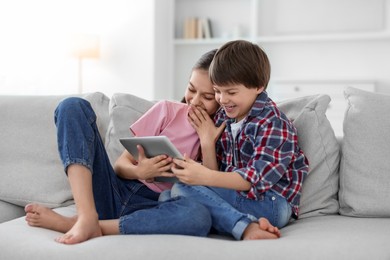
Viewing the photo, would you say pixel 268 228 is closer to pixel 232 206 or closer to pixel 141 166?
pixel 232 206

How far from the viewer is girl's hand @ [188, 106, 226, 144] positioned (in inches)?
74.5

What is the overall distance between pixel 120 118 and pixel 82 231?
0.63 meters

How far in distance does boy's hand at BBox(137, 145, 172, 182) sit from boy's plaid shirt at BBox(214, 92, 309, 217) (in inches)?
8.0

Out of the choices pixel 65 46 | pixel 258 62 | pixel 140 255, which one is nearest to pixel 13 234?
pixel 140 255

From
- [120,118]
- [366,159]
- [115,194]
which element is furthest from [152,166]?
[366,159]

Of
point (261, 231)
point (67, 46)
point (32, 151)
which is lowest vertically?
point (261, 231)

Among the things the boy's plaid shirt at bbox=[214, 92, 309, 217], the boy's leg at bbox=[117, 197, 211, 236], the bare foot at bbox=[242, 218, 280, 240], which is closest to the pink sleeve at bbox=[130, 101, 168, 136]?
the boy's plaid shirt at bbox=[214, 92, 309, 217]

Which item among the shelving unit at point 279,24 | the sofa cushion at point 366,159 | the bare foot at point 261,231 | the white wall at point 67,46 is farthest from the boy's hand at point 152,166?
the white wall at point 67,46

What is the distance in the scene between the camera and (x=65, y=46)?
16.4 ft

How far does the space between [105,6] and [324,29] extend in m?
2.01

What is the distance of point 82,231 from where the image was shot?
1566 mm

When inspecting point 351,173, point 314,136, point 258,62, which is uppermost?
point 258,62

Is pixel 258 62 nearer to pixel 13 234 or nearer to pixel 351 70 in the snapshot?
pixel 13 234

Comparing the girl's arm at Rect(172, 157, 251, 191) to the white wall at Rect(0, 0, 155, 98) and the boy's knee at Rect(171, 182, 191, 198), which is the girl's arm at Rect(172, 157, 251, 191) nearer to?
the boy's knee at Rect(171, 182, 191, 198)
